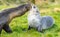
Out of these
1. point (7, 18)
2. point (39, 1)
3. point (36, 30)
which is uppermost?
point (7, 18)

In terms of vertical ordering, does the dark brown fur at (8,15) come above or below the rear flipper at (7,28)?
above

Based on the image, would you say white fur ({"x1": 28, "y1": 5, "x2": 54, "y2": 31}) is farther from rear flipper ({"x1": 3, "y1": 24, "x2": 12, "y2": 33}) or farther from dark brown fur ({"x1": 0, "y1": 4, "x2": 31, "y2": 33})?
rear flipper ({"x1": 3, "y1": 24, "x2": 12, "y2": 33})

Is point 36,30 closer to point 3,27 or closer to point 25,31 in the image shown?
point 25,31

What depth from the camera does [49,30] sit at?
7.64 meters

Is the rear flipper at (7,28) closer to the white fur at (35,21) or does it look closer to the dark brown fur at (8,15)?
the dark brown fur at (8,15)

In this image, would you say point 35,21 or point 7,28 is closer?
point 7,28

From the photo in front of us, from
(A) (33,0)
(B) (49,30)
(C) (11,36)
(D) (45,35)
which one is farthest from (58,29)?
(A) (33,0)

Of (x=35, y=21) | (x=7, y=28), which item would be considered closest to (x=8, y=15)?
(x=7, y=28)

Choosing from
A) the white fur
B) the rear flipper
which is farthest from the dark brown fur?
the white fur

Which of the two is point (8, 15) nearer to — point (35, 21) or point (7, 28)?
point (7, 28)

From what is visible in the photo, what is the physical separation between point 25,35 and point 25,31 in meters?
0.54

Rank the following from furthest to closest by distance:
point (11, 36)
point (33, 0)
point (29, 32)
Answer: point (33, 0), point (29, 32), point (11, 36)

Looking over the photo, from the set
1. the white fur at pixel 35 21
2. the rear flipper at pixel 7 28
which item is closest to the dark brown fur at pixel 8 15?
the rear flipper at pixel 7 28

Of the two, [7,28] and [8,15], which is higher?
[8,15]
